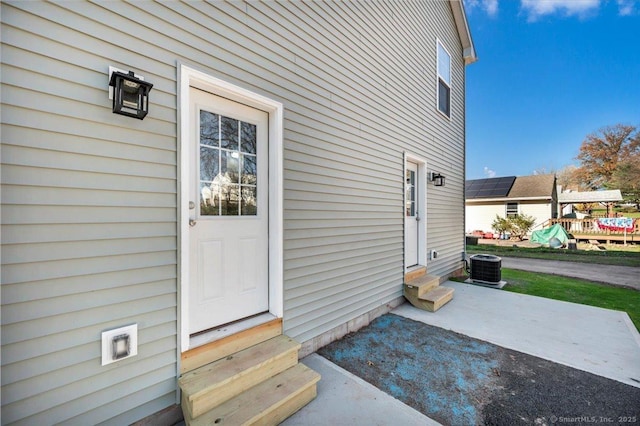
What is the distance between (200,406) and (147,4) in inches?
98.7

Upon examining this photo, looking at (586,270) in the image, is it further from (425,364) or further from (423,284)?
(425,364)

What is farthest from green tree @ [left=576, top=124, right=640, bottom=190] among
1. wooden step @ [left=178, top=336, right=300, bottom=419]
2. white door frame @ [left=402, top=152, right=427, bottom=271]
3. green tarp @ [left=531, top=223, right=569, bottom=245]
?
wooden step @ [left=178, top=336, right=300, bottom=419]

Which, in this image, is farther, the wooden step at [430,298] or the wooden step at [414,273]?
the wooden step at [414,273]

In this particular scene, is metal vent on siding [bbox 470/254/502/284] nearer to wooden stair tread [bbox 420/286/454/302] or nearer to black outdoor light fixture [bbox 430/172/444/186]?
wooden stair tread [bbox 420/286/454/302]

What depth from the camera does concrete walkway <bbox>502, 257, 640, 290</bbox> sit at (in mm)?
5672

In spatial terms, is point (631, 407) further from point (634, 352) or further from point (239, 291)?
point (239, 291)

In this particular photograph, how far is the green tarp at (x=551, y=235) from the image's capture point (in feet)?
36.3

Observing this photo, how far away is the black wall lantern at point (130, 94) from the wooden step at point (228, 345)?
5.15 feet

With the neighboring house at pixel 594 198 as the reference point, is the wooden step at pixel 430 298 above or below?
below

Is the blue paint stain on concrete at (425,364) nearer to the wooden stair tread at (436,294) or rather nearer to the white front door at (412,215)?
the wooden stair tread at (436,294)

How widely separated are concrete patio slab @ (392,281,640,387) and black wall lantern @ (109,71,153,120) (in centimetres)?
373

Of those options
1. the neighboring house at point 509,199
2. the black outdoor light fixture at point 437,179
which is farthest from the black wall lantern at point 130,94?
the neighboring house at point 509,199

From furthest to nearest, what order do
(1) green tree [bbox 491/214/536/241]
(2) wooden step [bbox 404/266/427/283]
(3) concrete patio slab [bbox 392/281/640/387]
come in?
(1) green tree [bbox 491/214/536/241] → (2) wooden step [bbox 404/266/427/283] → (3) concrete patio slab [bbox 392/281/640/387]

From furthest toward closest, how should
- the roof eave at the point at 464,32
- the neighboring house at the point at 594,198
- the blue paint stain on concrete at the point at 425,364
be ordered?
the neighboring house at the point at 594,198, the roof eave at the point at 464,32, the blue paint stain on concrete at the point at 425,364
